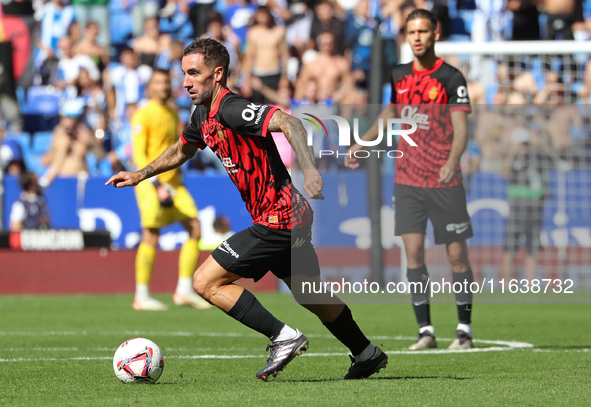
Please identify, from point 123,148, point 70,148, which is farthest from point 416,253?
point 70,148

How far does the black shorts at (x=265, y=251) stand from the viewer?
4.93m

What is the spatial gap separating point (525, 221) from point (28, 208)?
24.2 feet

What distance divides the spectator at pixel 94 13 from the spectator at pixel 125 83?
4.10ft

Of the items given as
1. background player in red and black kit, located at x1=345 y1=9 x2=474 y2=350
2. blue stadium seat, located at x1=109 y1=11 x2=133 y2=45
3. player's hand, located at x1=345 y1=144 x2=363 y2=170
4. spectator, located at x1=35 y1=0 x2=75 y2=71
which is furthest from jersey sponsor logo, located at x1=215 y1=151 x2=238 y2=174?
blue stadium seat, located at x1=109 y1=11 x2=133 y2=45

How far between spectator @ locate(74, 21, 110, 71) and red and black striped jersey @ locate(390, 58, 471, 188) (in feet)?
35.7

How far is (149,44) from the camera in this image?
16.8 meters

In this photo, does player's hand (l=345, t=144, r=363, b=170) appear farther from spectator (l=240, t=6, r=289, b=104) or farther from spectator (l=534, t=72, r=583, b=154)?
spectator (l=240, t=6, r=289, b=104)

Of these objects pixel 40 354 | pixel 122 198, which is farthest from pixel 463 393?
pixel 122 198

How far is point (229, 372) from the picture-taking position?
5.49 metres

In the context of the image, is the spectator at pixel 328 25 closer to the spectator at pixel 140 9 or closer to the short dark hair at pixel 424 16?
the spectator at pixel 140 9

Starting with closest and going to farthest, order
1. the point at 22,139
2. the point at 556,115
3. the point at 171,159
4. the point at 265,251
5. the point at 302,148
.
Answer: the point at 302,148 < the point at 265,251 < the point at 171,159 < the point at 556,115 < the point at 22,139

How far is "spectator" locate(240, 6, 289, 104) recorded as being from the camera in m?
16.1

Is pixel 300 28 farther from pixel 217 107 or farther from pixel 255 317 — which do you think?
pixel 255 317

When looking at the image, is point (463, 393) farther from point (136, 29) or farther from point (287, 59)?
point (136, 29)
